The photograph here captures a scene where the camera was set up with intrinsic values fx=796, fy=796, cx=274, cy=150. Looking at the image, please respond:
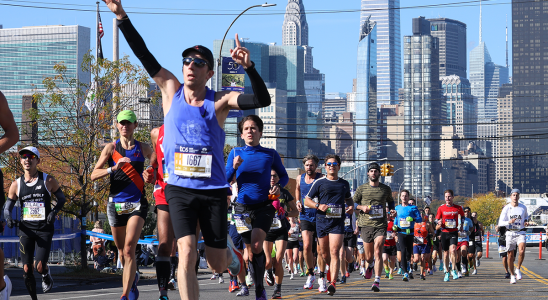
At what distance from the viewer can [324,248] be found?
12.1m

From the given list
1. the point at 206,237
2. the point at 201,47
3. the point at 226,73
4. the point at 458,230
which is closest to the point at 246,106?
the point at 201,47

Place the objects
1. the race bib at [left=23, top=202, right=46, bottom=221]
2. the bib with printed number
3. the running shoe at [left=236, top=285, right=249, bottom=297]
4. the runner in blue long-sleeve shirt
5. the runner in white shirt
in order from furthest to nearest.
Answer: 1. the runner in white shirt
2. the bib with printed number
3. the running shoe at [left=236, top=285, right=249, bottom=297]
4. the race bib at [left=23, top=202, right=46, bottom=221]
5. the runner in blue long-sleeve shirt

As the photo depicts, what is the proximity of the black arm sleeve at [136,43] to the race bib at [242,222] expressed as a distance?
3.60m

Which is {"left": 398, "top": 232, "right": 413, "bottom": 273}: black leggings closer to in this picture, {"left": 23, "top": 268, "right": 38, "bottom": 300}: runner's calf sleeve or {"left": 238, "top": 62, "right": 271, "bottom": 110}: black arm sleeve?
{"left": 23, "top": 268, "right": 38, "bottom": 300}: runner's calf sleeve

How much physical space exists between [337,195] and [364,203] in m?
2.31

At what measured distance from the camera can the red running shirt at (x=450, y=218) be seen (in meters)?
18.1

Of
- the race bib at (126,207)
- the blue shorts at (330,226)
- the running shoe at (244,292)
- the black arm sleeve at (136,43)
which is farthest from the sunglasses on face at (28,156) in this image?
the blue shorts at (330,226)

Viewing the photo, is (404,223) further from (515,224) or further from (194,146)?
(194,146)

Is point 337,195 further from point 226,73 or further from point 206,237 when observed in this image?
point 226,73

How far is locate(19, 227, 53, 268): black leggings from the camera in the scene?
9914 mm

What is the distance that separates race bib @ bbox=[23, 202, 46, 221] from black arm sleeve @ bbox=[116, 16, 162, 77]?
13.7 ft

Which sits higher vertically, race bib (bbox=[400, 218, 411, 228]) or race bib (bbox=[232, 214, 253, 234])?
race bib (bbox=[232, 214, 253, 234])

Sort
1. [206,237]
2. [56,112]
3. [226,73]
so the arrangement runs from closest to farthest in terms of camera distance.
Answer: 1. [206,237]
2. [56,112]
3. [226,73]

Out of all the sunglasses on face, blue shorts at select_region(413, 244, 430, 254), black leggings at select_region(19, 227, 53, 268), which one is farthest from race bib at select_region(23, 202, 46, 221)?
blue shorts at select_region(413, 244, 430, 254)
